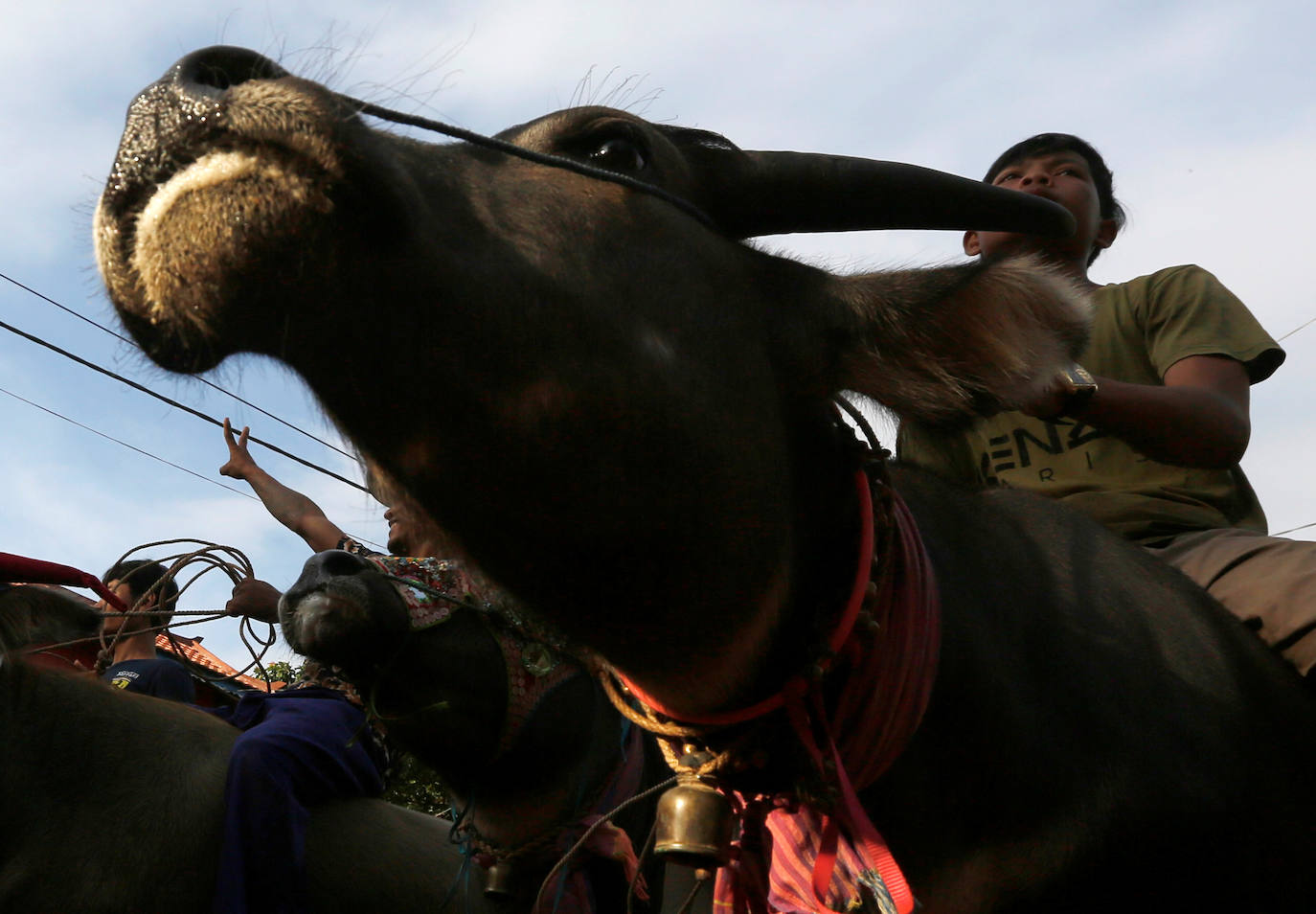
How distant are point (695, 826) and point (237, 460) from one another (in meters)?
4.07

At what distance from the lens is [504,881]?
407 centimetres

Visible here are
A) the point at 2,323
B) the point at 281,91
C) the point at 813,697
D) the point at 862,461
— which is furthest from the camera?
the point at 2,323

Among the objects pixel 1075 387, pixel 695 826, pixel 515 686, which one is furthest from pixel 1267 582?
pixel 515 686

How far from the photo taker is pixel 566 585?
1926mm

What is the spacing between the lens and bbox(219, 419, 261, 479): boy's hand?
5.52m

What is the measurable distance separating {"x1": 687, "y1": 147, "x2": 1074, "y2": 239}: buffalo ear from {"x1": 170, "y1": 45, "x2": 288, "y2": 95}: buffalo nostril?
888 millimetres

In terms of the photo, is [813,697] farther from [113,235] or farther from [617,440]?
[113,235]

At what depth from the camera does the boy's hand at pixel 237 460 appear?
5.52 meters

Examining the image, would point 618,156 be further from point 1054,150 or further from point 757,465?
point 1054,150

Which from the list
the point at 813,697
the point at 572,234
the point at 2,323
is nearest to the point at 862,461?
the point at 813,697

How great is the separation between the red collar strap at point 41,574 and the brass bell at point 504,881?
193 cm

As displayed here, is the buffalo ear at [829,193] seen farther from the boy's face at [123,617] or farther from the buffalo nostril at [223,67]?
the boy's face at [123,617]

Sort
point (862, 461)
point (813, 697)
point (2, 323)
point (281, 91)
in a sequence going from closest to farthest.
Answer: point (281, 91), point (813, 697), point (862, 461), point (2, 323)

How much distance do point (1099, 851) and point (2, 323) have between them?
10.7m
